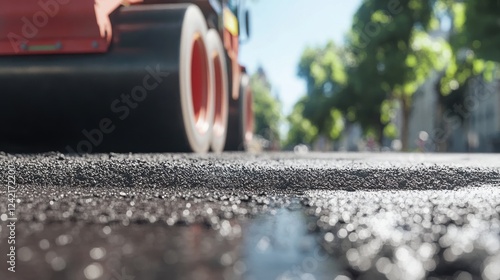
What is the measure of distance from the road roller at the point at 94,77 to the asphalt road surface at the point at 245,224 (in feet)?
3.63

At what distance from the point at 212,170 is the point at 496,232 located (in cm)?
148

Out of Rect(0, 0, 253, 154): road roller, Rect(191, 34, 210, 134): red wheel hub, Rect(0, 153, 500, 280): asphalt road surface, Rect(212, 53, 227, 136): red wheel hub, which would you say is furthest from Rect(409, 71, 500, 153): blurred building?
Rect(0, 153, 500, 280): asphalt road surface

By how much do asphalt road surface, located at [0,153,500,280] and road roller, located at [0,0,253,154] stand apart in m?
1.11

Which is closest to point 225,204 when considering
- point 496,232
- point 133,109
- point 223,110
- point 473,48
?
point 496,232

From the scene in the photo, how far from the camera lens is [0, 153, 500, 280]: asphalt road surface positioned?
100cm

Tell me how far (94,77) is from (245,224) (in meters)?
2.39

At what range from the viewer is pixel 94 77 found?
352 centimetres

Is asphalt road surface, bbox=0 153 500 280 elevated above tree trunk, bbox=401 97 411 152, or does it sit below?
above

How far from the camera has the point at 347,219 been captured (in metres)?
1.43

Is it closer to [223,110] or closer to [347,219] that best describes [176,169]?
[347,219]

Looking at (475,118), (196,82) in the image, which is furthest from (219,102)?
(475,118)

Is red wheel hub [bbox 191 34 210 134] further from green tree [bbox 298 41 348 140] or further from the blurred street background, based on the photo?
green tree [bbox 298 41 348 140]

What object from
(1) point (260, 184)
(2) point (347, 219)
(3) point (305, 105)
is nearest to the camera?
(2) point (347, 219)

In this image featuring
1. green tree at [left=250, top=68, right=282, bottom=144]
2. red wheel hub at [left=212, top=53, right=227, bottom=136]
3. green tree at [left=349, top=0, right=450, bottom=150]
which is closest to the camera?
red wheel hub at [left=212, top=53, right=227, bottom=136]
